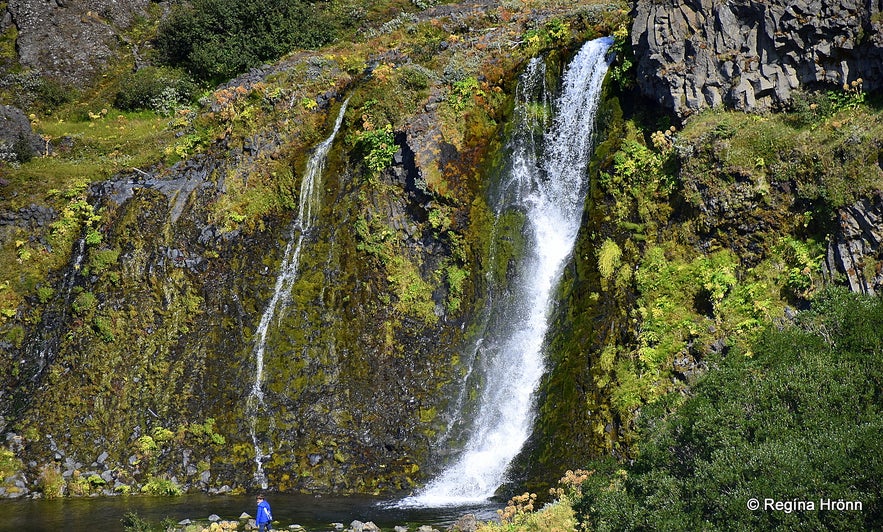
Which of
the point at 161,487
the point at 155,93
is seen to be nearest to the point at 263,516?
the point at 161,487

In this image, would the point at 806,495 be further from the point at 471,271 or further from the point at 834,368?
the point at 471,271

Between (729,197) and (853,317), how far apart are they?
7.19 meters

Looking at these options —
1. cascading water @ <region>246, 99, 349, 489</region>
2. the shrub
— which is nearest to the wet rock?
cascading water @ <region>246, 99, 349, 489</region>

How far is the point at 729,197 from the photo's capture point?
2080 centimetres

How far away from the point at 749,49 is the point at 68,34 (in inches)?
1730

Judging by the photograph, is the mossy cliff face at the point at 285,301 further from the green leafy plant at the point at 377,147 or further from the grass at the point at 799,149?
the grass at the point at 799,149

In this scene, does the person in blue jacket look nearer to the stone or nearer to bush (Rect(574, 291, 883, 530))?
the stone

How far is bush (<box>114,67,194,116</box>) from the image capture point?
134 ft

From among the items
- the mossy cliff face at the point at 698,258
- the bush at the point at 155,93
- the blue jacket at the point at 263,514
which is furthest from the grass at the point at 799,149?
the bush at the point at 155,93

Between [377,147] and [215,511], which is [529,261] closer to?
[377,147]

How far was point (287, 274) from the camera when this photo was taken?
87.6 feet

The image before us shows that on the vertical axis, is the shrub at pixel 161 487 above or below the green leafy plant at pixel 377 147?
below

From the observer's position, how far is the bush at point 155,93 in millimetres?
40969

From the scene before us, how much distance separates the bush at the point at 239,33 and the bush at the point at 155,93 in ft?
5.26
